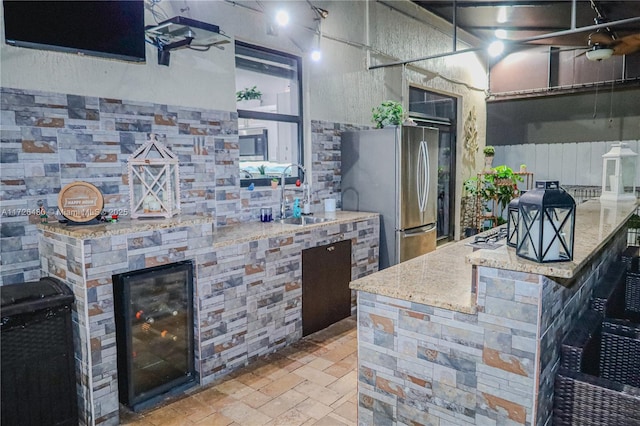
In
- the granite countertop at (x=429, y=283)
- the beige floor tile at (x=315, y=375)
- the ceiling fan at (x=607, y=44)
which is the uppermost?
the ceiling fan at (x=607, y=44)

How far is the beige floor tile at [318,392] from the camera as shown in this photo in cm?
262

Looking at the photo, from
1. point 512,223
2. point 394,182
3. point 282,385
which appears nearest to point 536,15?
point 394,182

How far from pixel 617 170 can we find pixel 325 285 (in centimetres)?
264

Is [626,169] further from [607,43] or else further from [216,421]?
[216,421]

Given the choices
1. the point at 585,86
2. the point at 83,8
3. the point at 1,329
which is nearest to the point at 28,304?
the point at 1,329

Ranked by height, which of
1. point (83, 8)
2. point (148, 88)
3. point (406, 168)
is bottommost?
point (406, 168)

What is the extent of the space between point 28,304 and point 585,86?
7.70 meters

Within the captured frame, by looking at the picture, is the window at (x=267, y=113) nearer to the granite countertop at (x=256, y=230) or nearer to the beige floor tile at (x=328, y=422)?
the granite countertop at (x=256, y=230)

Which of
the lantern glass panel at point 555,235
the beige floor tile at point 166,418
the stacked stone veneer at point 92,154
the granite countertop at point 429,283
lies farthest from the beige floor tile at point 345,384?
the lantern glass panel at point 555,235

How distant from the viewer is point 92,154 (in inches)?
107

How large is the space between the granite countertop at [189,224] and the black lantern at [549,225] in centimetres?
192

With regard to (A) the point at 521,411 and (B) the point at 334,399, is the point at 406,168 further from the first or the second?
(A) the point at 521,411

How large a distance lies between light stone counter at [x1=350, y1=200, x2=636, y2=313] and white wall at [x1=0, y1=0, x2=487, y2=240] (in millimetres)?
2129

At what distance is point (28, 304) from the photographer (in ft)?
6.73
